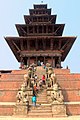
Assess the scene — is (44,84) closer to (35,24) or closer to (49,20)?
(35,24)

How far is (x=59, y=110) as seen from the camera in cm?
1820

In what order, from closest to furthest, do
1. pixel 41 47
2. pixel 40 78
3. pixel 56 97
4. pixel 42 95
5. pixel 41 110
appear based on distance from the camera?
pixel 41 110
pixel 56 97
pixel 42 95
pixel 40 78
pixel 41 47

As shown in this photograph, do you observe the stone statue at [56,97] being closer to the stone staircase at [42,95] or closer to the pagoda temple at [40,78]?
the pagoda temple at [40,78]

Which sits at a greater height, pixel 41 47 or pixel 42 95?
pixel 41 47

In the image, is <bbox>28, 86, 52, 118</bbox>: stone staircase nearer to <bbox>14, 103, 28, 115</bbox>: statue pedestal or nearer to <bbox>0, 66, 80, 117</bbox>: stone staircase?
<bbox>0, 66, 80, 117</bbox>: stone staircase

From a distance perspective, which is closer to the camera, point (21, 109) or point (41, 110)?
point (41, 110)

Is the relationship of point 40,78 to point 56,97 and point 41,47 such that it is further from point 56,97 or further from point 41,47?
point 41,47

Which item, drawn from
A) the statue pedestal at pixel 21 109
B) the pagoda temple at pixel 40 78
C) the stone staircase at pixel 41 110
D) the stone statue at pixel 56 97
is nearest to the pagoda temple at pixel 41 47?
the pagoda temple at pixel 40 78

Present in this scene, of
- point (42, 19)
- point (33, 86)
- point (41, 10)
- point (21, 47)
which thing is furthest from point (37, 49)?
point (33, 86)

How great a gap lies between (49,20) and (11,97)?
26393 millimetres

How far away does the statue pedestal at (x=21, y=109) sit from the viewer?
18.2 metres

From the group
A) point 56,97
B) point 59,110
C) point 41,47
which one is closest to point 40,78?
point 56,97

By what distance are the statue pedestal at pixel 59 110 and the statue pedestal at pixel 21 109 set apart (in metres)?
2.01

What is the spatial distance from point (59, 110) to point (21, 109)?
9.07 feet
